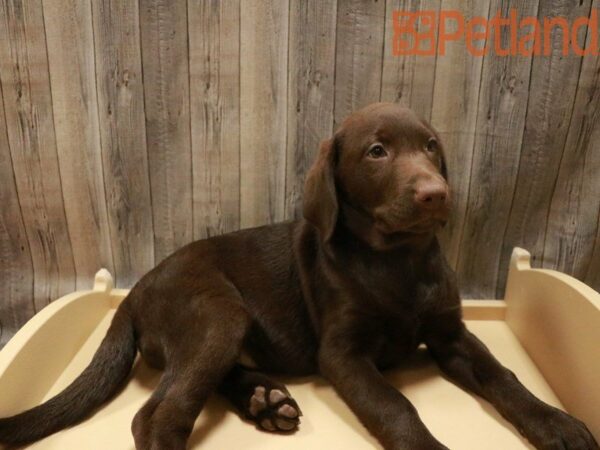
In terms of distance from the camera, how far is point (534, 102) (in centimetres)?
163

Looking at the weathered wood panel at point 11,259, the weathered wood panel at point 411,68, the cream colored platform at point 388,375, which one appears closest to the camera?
the cream colored platform at point 388,375

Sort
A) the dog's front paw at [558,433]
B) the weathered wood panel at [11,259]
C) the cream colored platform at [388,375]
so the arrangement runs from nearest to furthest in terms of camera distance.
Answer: the dog's front paw at [558,433] < the cream colored platform at [388,375] < the weathered wood panel at [11,259]

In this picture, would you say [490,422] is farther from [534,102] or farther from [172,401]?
[534,102]

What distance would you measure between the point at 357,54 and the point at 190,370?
95 centimetres

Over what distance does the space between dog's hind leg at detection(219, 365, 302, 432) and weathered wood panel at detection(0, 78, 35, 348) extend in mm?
851

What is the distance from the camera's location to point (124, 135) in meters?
1.67

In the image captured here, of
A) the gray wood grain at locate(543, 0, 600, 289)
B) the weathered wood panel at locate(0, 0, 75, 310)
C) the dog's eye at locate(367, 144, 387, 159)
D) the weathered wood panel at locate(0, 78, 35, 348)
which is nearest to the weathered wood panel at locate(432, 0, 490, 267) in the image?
the gray wood grain at locate(543, 0, 600, 289)

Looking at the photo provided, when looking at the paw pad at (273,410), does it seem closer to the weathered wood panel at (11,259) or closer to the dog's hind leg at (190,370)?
the dog's hind leg at (190,370)

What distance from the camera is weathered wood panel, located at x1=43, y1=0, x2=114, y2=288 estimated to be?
1572 mm

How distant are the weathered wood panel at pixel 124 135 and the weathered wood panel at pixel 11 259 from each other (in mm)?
279

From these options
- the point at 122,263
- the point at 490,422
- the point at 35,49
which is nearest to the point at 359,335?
the point at 490,422

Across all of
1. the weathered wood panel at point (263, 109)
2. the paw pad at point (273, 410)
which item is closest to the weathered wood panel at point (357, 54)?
the weathered wood panel at point (263, 109)

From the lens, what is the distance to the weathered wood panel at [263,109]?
157 centimetres

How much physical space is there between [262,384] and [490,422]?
514 millimetres
